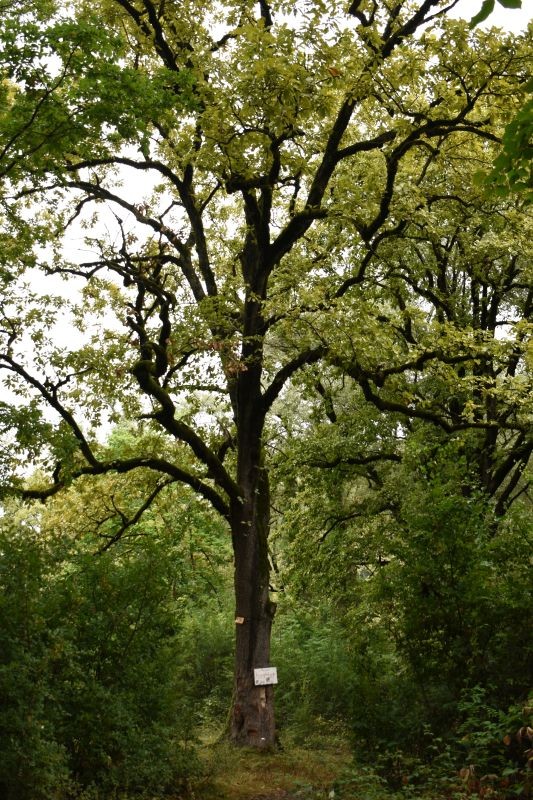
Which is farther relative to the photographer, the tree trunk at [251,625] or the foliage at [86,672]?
the tree trunk at [251,625]

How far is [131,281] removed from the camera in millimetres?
12188

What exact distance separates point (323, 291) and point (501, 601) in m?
5.28

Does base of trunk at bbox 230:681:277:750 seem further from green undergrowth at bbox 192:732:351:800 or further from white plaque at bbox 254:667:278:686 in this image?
green undergrowth at bbox 192:732:351:800

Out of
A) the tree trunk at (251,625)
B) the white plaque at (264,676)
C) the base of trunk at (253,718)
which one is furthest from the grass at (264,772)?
the white plaque at (264,676)

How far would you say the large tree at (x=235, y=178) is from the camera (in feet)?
27.6

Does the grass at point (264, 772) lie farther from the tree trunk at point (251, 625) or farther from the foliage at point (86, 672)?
the foliage at point (86, 672)

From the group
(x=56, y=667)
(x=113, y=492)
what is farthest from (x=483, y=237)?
(x=56, y=667)

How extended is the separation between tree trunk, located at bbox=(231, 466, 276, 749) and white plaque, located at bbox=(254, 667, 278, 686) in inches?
3.9

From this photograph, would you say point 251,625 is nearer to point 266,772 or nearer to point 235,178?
point 266,772

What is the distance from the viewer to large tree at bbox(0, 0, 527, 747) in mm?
8398

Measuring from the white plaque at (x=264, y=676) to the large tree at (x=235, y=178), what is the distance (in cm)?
14

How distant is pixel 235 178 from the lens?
1145 centimetres

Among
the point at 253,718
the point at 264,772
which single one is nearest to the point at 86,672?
the point at 264,772

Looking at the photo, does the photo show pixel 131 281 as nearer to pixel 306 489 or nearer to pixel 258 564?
pixel 258 564
